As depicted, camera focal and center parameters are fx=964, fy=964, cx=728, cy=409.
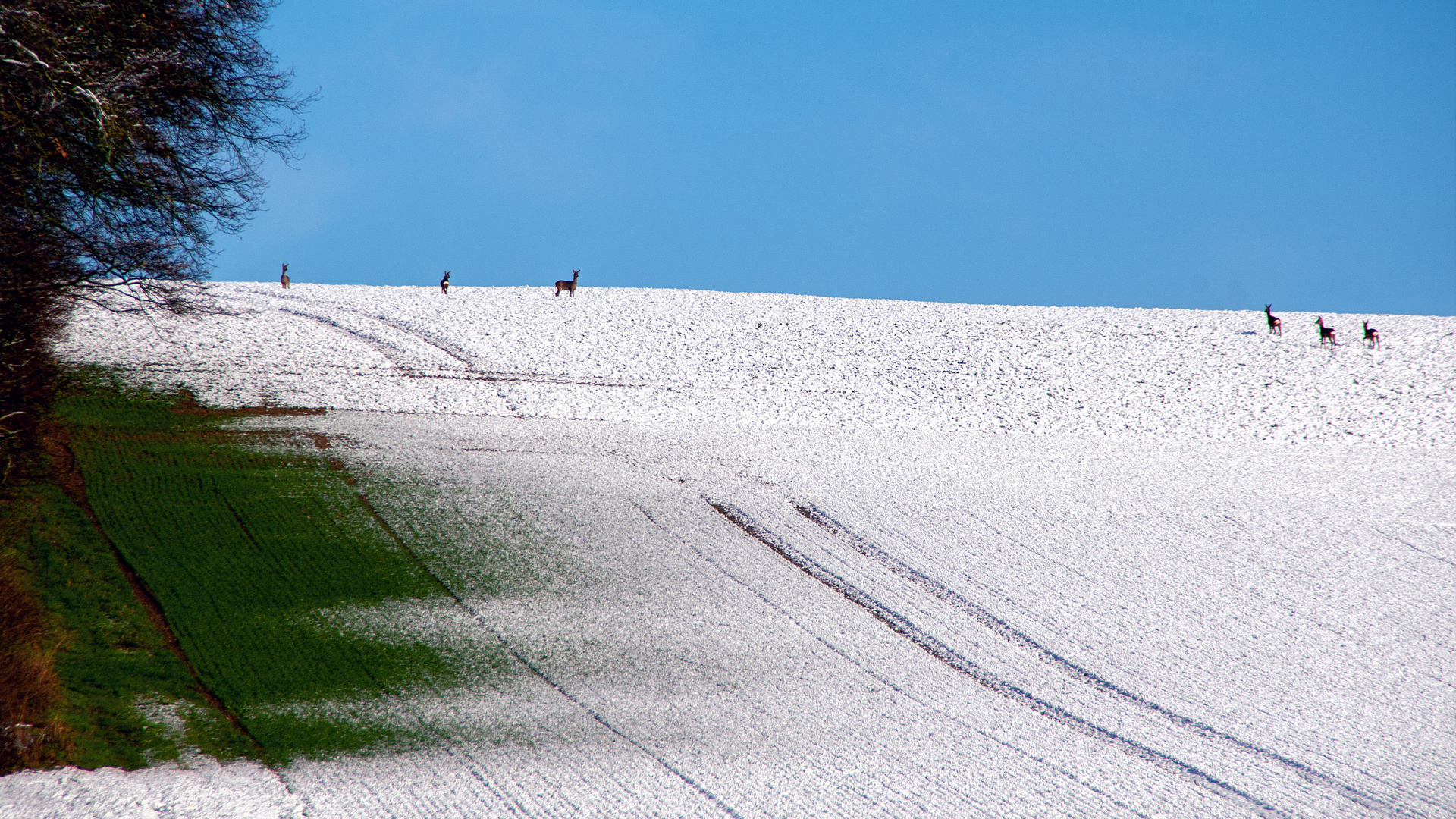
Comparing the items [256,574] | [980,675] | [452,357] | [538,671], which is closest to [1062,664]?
[980,675]

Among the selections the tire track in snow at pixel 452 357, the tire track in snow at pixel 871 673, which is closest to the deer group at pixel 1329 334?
the tire track in snow at pixel 452 357

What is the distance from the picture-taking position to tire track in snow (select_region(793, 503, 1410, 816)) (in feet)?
27.5

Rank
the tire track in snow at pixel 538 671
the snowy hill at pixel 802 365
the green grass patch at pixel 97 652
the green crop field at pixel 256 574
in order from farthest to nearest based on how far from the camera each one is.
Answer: the snowy hill at pixel 802 365 < the green crop field at pixel 256 574 < the green grass patch at pixel 97 652 < the tire track in snow at pixel 538 671

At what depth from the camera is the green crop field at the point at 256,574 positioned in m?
8.80

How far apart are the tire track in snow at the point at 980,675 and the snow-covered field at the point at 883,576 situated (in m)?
0.04

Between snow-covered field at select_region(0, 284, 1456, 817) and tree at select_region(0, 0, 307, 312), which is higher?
tree at select_region(0, 0, 307, 312)

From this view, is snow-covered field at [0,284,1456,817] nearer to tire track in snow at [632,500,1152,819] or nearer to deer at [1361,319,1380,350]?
tire track in snow at [632,500,1152,819]

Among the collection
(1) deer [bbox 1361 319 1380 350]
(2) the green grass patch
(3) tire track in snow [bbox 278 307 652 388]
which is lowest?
(2) the green grass patch

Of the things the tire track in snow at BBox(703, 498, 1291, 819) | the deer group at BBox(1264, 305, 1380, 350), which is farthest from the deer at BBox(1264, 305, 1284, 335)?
the tire track in snow at BBox(703, 498, 1291, 819)

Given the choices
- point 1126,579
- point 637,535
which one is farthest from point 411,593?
point 1126,579

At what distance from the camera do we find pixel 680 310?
111 feet

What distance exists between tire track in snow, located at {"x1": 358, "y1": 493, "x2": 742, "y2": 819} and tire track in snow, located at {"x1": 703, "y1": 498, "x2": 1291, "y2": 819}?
371cm

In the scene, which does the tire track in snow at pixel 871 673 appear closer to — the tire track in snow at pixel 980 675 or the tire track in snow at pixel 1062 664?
the tire track in snow at pixel 980 675

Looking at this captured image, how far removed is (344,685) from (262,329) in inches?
738
